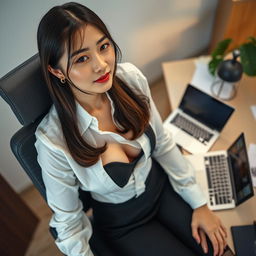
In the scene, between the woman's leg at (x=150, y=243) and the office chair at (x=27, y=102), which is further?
the woman's leg at (x=150, y=243)

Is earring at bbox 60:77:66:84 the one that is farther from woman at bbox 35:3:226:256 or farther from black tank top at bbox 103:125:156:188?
black tank top at bbox 103:125:156:188

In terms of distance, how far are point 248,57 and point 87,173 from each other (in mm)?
881

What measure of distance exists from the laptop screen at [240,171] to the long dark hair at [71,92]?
394mm

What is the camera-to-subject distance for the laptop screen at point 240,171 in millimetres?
958

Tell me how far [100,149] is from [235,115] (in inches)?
29.3

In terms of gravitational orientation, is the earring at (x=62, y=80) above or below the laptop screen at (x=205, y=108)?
above

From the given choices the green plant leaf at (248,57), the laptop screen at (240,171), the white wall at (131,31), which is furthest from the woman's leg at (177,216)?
the white wall at (131,31)

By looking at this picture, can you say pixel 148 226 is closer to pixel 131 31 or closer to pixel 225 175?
pixel 225 175

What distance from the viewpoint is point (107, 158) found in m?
0.92

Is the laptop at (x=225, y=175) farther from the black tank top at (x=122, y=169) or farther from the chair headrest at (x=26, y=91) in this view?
the chair headrest at (x=26, y=91)

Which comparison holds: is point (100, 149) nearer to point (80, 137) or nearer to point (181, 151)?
point (80, 137)

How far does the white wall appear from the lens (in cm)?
104

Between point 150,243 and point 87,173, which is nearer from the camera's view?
point 87,173

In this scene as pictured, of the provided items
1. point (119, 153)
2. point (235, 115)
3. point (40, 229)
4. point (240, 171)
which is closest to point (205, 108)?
point (235, 115)
